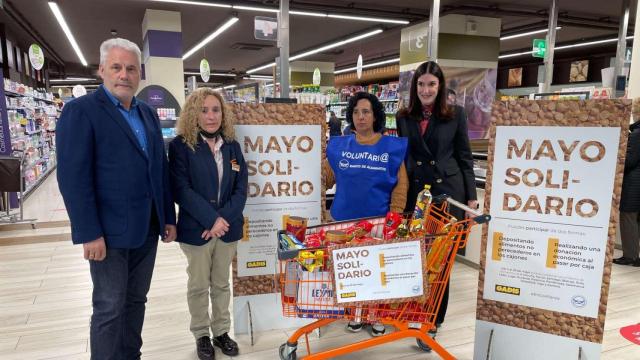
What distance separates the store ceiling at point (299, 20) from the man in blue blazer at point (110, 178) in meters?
7.75

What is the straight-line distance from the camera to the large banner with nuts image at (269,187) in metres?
2.80

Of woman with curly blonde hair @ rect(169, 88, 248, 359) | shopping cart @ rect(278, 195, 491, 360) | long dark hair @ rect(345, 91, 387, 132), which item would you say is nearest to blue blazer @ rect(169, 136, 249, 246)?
woman with curly blonde hair @ rect(169, 88, 248, 359)

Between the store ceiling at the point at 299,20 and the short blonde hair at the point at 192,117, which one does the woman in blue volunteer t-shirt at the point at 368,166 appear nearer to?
the short blonde hair at the point at 192,117

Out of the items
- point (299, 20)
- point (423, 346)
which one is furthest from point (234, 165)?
point (299, 20)

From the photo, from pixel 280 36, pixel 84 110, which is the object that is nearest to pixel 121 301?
pixel 84 110

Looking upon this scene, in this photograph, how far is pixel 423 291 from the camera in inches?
81.6

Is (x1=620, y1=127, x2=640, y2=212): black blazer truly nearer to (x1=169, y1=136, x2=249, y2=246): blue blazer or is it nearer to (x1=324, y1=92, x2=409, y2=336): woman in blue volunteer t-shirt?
(x1=324, y1=92, x2=409, y2=336): woman in blue volunteer t-shirt

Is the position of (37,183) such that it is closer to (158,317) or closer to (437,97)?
(158,317)

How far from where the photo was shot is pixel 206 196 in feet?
7.89

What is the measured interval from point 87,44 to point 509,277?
16657mm

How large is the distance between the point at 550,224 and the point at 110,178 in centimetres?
224

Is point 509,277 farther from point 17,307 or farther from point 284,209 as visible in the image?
point 17,307

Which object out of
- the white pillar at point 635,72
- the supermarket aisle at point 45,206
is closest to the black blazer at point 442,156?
the white pillar at point 635,72

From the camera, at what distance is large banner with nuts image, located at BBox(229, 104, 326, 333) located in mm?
2801
